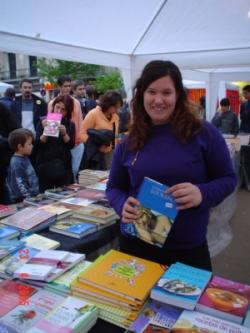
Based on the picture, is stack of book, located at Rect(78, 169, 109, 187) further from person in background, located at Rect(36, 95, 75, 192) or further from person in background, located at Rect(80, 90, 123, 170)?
person in background, located at Rect(80, 90, 123, 170)

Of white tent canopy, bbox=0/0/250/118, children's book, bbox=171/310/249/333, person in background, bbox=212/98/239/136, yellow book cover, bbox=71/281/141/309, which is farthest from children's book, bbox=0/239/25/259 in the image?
person in background, bbox=212/98/239/136

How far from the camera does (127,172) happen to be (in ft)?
4.75

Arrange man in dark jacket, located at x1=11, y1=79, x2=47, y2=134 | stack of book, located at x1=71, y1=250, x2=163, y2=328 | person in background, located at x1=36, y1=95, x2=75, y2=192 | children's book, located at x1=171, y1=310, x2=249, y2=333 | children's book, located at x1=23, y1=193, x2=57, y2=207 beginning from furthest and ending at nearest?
man in dark jacket, located at x1=11, y1=79, x2=47, y2=134 < person in background, located at x1=36, y1=95, x2=75, y2=192 < children's book, located at x1=23, y1=193, x2=57, y2=207 < stack of book, located at x1=71, y1=250, x2=163, y2=328 < children's book, located at x1=171, y1=310, x2=249, y2=333

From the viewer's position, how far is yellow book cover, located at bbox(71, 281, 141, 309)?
3.43ft

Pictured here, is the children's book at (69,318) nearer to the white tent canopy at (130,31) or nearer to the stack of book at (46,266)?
the stack of book at (46,266)

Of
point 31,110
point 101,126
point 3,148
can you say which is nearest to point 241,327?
point 3,148

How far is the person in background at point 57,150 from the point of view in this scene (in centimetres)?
303

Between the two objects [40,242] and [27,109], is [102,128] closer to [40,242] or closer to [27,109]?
[27,109]

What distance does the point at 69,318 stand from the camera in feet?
3.28

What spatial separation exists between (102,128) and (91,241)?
2.08 metres

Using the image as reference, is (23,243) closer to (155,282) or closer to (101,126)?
(155,282)

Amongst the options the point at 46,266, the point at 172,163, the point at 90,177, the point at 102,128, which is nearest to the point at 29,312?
the point at 46,266

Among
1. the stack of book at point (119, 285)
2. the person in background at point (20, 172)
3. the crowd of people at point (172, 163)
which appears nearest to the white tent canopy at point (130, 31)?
the person in background at point (20, 172)

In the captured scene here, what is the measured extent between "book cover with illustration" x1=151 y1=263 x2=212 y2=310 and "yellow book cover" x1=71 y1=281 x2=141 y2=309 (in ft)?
0.27
